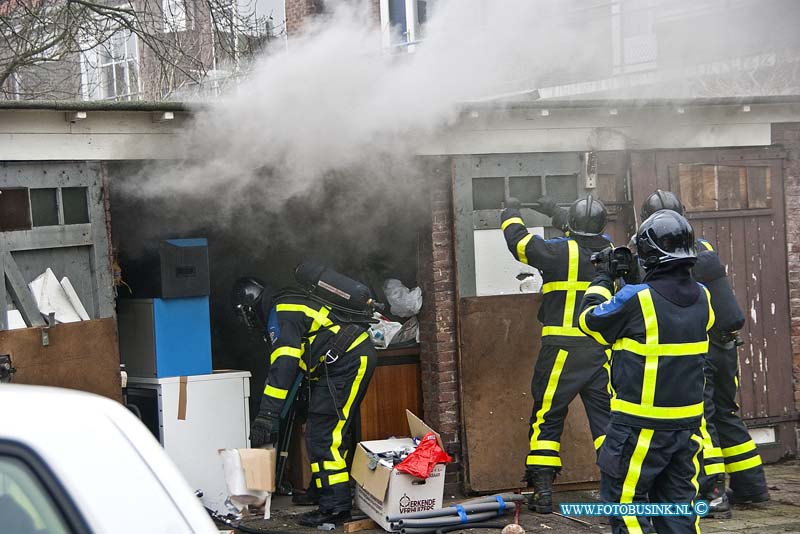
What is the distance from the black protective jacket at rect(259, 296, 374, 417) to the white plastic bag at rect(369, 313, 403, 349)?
88cm

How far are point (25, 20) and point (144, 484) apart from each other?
11.5m

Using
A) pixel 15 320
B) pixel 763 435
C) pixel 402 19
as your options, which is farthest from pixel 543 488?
pixel 402 19

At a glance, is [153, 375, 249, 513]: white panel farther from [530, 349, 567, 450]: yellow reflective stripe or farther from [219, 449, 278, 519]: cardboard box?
[530, 349, 567, 450]: yellow reflective stripe

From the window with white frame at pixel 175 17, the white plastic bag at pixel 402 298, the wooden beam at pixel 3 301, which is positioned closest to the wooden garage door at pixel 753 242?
the white plastic bag at pixel 402 298

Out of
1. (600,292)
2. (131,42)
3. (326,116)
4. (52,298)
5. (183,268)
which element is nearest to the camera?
(600,292)

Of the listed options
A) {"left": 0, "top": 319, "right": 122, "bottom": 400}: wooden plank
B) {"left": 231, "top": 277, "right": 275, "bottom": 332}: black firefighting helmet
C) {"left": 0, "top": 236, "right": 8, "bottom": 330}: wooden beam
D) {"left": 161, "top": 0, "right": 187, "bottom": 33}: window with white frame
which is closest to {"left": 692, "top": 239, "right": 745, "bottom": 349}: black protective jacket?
{"left": 231, "top": 277, "right": 275, "bottom": 332}: black firefighting helmet

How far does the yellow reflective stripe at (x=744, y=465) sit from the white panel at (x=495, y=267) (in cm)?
201

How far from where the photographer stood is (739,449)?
7.75 meters

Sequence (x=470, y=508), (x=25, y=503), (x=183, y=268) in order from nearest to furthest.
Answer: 1. (x=25, y=503)
2. (x=470, y=508)
3. (x=183, y=268)

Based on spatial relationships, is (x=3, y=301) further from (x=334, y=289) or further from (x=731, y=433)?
(x=731, y=433)

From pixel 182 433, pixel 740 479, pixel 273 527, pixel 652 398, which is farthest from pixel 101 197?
pixel 740 479

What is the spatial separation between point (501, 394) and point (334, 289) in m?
1.77

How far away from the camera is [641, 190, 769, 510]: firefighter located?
24.2 ft

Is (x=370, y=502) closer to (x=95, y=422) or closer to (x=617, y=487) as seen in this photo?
(x=617, y=487)
